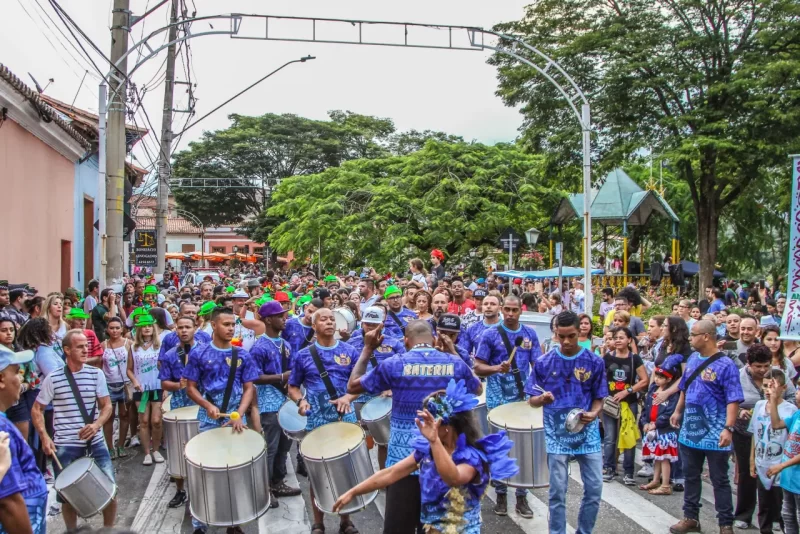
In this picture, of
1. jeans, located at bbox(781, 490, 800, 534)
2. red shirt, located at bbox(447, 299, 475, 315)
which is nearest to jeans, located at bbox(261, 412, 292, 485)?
jeans, located at bbox(781, 490, 800, 534)

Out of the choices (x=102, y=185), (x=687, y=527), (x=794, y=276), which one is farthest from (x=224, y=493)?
(x=102, y=185)

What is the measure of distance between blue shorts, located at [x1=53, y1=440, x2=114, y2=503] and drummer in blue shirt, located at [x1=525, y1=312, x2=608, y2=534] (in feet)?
11.6

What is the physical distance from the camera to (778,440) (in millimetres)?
6156

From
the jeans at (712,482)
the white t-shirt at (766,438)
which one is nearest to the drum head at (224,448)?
the jeans at (712,482)

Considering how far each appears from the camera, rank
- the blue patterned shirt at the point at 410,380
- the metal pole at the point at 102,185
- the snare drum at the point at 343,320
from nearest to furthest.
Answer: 1. the blue patterned shirt at the point at 410,380
2. the snare drum at the point at 343,320
3. the metal pole at the point at 102,185

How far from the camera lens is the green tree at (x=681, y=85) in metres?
20.8

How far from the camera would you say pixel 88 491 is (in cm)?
605

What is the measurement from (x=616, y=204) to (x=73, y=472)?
77.0 feet

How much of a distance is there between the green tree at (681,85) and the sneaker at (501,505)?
1582 cm

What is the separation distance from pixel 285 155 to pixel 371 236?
26.7 metres

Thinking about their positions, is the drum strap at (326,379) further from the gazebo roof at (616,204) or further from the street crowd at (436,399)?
the gazebo roof at (616,204)

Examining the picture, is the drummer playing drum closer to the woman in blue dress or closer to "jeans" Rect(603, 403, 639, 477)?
the woman in blue dress

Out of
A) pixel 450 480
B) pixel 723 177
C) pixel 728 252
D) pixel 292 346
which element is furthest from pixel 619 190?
pixel 450 480

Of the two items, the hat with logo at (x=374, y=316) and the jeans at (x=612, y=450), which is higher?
the hat with logo at (x=374, y=316)
